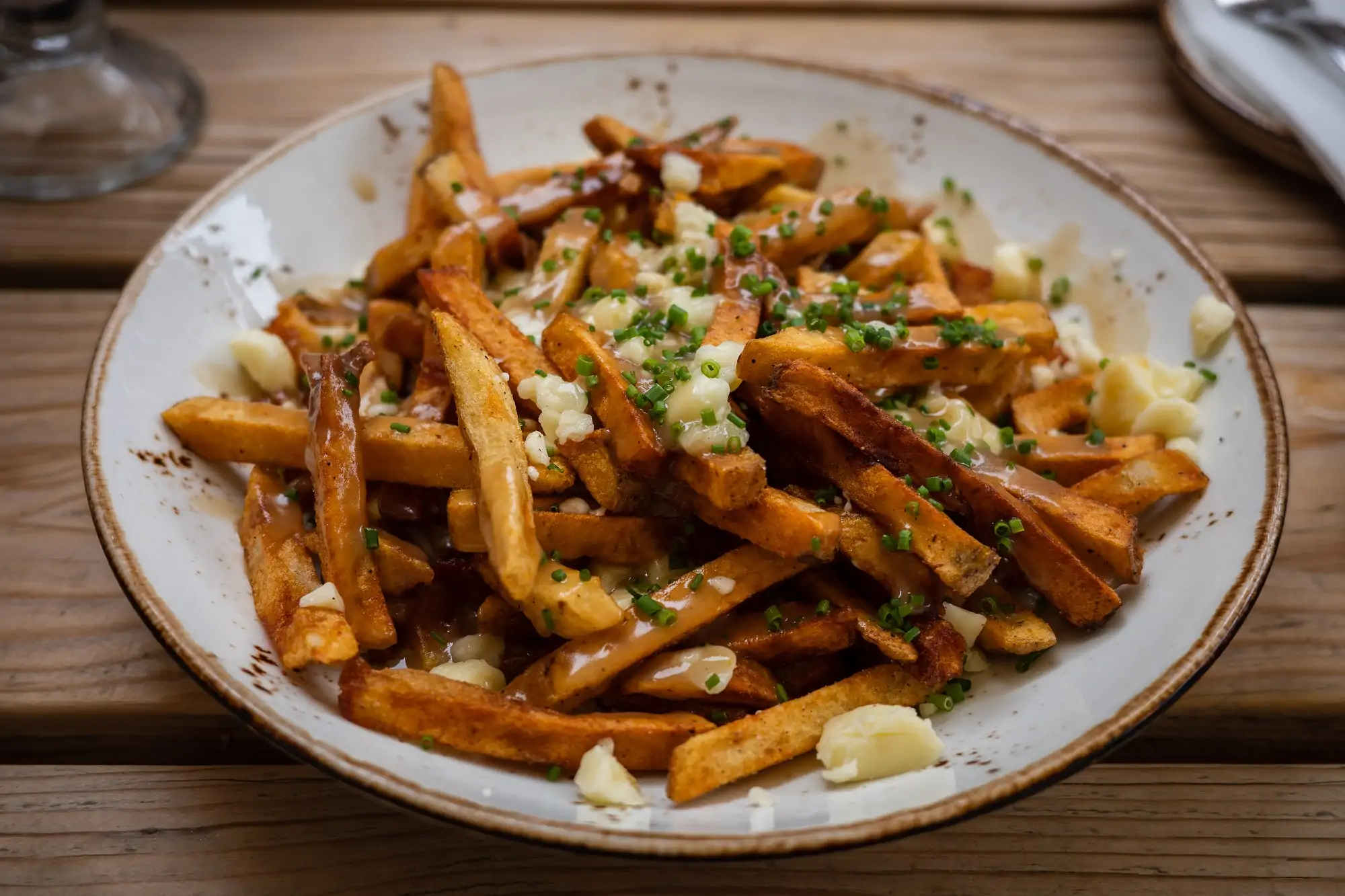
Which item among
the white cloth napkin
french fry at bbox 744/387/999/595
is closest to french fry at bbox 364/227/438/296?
french fry at bbox 744/387/999/595

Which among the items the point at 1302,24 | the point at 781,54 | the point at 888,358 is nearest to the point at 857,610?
the point at 888,358

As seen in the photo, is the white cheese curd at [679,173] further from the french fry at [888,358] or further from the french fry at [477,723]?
the french fry at [477,723]

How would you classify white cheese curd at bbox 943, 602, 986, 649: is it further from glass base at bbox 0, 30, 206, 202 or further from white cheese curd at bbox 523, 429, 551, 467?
glass base at bbox 0, 30, 206, 202

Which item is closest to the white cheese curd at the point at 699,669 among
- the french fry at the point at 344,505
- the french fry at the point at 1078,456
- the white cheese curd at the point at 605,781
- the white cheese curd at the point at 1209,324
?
the white cheese curd at the point at 605,781

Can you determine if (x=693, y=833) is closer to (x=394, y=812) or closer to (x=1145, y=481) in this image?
(x=394, y=812)

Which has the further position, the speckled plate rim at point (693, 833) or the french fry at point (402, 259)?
the french fry at point (402, 259)
